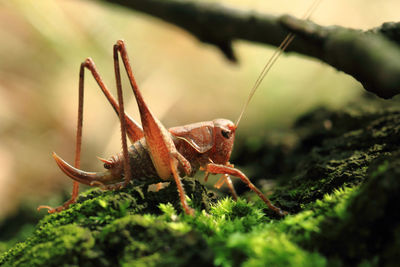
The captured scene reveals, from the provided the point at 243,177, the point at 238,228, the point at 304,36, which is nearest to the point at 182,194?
the point at 238,228

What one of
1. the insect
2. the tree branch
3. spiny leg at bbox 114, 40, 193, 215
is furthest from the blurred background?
spiny leg at bbox 114, 40, 193, 215

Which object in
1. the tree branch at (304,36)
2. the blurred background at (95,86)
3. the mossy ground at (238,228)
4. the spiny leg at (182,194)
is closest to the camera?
the mossy ground at (238,228)

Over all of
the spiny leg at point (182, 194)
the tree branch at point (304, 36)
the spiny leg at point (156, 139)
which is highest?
the tree branch at point (304, 36)

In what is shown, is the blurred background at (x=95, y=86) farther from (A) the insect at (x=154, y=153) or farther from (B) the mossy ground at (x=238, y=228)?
(B) the mossy ground at (x=238, y=228)

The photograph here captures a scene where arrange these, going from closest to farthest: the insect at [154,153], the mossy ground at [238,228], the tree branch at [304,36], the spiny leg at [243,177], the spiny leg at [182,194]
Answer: the mossy ground at [238,228], the tree branch at [304,36], the spiny leg at [182,194], the spiny leg at [243,177], the insect at [154,153]

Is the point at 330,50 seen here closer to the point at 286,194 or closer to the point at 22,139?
the point at 286,194

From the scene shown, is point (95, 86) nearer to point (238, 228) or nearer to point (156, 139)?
point (156, 139)

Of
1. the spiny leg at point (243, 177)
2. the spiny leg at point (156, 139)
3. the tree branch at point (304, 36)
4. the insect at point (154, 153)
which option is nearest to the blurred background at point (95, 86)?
the tree branch at point (304, 36)

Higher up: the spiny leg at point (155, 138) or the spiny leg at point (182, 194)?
the spiny leg at point (155, 138)
